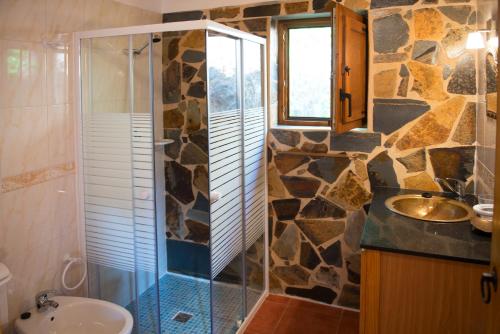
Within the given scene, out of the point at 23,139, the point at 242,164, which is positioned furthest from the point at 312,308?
the point at 23,139

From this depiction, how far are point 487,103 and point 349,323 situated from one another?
155 centimetres

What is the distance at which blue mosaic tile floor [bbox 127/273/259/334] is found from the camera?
241 centimetres

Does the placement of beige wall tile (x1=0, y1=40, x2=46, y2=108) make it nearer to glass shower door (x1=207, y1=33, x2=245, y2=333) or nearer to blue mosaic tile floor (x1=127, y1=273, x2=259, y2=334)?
glass shower door (x1=207, y1=33, x2=245, y2=333)

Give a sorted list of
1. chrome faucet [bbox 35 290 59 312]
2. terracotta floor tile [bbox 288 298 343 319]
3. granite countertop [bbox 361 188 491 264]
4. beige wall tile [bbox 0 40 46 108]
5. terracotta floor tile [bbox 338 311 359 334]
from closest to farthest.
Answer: granite countertop [bbox 361 188 491 264] < beige wall tile [bbox 0 40 46 108] < chrome faucet [bbox 35 290 59 312] < terracotta floor tile [bbox 338 311 359 334] < terracotta floor tile [bbox 288 298 343 319]

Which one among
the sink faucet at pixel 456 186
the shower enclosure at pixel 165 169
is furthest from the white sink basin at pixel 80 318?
the sink faucet at pixel 456 186

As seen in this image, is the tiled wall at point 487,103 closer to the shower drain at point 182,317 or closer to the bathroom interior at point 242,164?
the bathroom interior at point 242,164

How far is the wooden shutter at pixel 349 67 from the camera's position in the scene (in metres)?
2.25

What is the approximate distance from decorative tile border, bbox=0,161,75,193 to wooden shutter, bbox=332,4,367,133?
1430 millimetres

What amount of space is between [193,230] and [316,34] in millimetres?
1539

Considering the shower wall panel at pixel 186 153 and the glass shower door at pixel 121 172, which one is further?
the glass shower door at pixel 121 172

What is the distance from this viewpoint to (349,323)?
2.81m

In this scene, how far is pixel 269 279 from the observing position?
316 cm

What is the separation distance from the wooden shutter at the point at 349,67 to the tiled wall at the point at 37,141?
4.45 feet

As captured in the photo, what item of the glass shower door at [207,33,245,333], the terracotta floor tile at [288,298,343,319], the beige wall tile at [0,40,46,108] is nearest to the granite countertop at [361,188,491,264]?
the glass shower door at [207,33,245,333]
